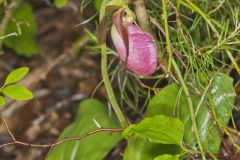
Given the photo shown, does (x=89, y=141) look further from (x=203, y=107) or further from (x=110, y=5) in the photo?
(x=110, y=5)

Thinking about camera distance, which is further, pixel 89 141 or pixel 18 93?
pixel 89 141

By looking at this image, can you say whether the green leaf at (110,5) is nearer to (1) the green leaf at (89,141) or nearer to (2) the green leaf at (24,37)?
(1) the green leaf at (89,141)

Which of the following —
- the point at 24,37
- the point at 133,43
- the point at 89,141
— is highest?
the point at 133,43

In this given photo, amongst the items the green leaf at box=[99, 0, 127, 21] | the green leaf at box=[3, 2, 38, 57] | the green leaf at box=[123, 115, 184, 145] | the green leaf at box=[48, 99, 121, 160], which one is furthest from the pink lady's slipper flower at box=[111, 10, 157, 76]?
the green leaf at box=[3, 2, 38, 57]

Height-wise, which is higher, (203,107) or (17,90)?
(17,90)

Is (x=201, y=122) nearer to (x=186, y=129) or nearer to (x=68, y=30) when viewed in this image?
(x=186, y=129)

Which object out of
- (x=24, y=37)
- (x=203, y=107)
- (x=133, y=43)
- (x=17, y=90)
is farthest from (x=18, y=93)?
(x=24, y=37)

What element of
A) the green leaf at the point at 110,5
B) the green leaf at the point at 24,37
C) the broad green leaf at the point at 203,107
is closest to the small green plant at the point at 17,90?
the green leaf at the point at 110,5

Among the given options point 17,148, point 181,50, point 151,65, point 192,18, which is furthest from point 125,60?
point 17,148
